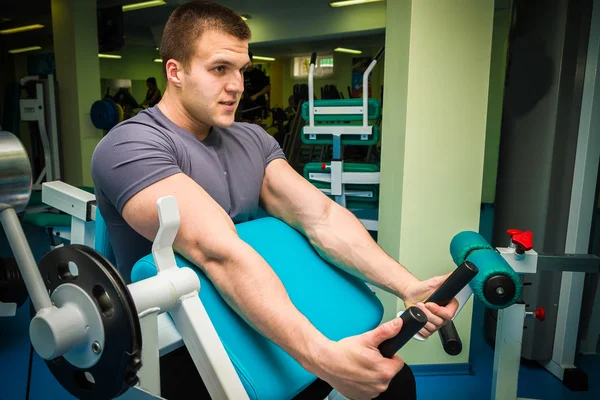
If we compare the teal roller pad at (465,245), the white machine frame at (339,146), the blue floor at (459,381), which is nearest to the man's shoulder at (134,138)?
the teal roller pad at (465,245)

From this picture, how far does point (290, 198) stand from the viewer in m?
1.22

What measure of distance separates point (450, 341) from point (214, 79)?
0.85 meters

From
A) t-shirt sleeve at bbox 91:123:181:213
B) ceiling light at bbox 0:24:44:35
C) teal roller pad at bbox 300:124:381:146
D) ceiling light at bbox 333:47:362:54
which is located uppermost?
ceiling light at bbox 0:24:44:35

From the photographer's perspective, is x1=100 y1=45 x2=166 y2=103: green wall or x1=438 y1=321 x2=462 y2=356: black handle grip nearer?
x1=438 y1=321 x2=462 y2=356: black handle grip

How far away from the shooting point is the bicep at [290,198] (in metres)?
1.20

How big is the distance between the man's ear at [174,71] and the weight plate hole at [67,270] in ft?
A: 1.87

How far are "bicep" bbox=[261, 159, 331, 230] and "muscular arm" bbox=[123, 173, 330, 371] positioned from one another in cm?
32

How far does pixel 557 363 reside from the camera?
2080 mm

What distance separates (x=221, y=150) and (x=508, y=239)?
5.15ft

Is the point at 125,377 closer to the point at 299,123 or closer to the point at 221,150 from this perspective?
the point at 221,150

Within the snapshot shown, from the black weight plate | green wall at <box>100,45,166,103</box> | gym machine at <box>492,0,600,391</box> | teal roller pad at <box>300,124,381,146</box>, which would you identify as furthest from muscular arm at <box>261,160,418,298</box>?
green wall at <box>100,45,166,103</box>

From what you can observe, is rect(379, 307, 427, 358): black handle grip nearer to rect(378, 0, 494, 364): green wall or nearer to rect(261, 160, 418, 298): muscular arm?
rect(261, 160, 418, 298): muscular arm

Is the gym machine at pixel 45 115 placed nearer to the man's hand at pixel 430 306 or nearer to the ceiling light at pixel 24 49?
the man's hand at pixel 430 306

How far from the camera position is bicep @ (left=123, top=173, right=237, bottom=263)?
0.86m
